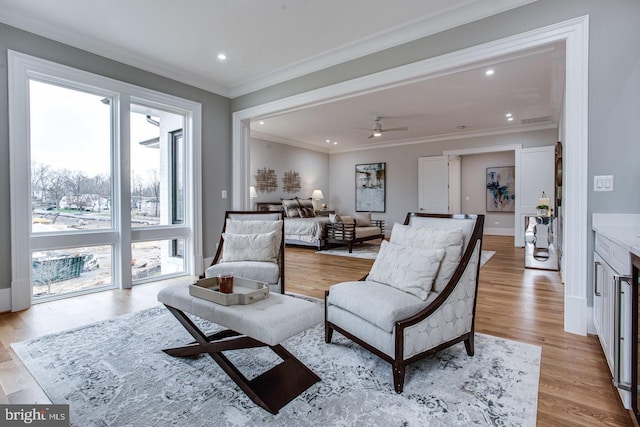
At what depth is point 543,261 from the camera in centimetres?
496

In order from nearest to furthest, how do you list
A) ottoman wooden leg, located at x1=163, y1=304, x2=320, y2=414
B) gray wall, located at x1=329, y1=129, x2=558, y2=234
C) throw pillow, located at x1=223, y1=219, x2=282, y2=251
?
ottoman wooden leg, located at x1=163, y1=304, x2=320, y2=414, throw pillow, located at x1=223, y1=219, x2=282, y2=251, gray wall, located at x1=329, y1=129, x2=558, y2=234

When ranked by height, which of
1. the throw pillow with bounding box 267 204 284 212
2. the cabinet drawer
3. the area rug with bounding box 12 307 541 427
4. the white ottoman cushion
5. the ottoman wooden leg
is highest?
the throw pillow with bounding box 267 204 284 212

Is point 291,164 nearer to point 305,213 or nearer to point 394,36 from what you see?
point 305,213

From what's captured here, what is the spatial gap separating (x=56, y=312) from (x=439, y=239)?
3.50m

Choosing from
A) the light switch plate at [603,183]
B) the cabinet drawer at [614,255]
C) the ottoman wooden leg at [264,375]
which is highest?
the light switch plate at [603,183]

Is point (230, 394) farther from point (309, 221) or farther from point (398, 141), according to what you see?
point (398, 141)

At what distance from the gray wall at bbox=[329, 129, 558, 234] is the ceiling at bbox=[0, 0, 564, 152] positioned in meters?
1.69

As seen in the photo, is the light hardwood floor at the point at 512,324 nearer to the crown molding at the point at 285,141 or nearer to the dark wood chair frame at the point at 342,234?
the dark wood chair frame at the point at 342,234

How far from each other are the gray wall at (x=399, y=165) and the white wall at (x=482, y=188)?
1.77 meters

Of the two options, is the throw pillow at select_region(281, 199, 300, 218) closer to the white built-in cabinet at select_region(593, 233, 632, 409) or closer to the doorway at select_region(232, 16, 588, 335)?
the doorway at select_region(232, 16, 588, 335)

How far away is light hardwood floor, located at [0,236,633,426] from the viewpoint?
1.67m

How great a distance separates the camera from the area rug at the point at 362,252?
5995 millimetres

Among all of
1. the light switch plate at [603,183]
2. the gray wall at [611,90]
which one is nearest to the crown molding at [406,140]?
the gray wall at [611,90]

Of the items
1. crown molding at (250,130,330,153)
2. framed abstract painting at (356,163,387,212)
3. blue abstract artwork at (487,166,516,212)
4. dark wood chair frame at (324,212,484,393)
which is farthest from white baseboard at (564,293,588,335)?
blue abstract artwork at (487,166,516,212)
